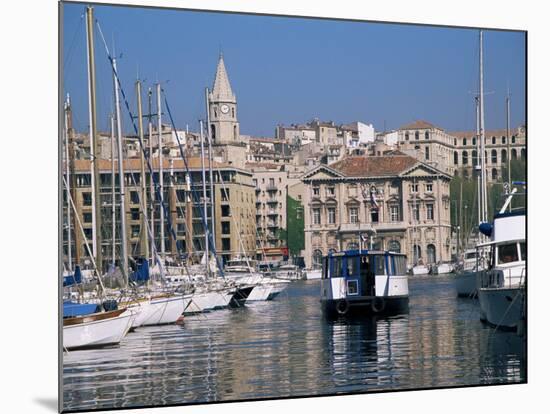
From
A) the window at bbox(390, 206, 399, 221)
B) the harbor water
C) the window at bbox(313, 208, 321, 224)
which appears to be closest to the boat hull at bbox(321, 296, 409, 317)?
the harbor water

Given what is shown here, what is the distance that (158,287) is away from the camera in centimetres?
1794

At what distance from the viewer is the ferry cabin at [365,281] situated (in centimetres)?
1593

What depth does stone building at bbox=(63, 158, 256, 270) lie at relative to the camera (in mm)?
13992

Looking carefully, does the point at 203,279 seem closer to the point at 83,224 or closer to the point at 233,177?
the point at 233,177

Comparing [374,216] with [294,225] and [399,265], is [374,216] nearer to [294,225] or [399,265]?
[294,225]

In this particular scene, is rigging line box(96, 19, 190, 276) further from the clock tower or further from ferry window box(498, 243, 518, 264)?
ferry window box(498, 243, 518, 264)

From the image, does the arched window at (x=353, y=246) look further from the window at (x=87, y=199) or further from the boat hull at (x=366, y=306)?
the window at (x=87, y=199)

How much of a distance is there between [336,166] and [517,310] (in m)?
2.24

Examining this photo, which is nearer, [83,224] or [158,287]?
[83,224]

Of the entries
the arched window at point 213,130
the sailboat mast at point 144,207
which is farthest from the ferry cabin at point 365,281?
the sailboat mast at point 144,207

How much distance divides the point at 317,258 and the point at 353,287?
386 cm

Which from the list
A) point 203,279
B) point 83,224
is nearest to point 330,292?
point 203,279

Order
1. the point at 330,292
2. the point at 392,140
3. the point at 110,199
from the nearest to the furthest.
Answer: the point at 392,140, the point at 110,199, the point at 330,292

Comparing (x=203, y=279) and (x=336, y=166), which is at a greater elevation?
(x=336, y=166)
